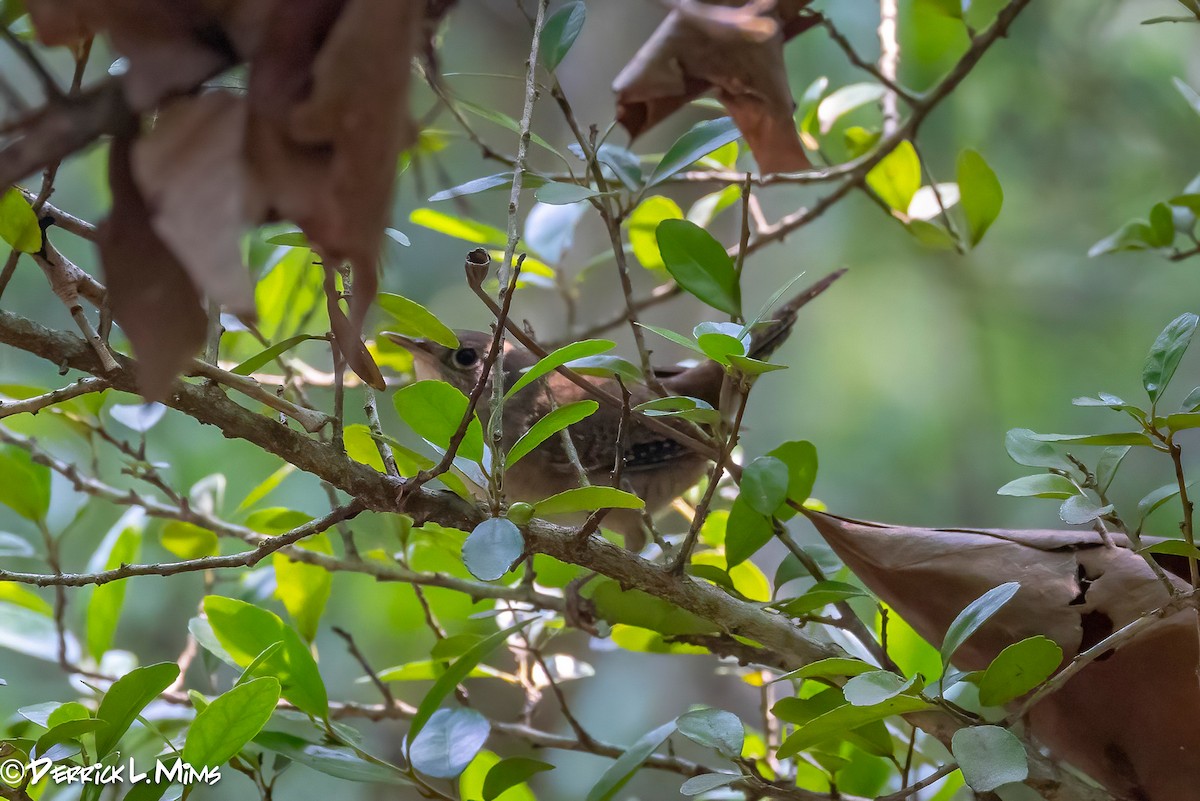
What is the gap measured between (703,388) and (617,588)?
0.78 m

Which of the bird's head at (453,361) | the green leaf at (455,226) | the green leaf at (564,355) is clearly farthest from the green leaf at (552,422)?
the bird's head at (453,361)

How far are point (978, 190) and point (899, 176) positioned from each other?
18 centimetres

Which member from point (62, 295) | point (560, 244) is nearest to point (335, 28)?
point (62, 295)

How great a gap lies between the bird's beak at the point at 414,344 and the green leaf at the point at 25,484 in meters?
0.63

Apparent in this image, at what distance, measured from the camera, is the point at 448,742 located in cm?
105

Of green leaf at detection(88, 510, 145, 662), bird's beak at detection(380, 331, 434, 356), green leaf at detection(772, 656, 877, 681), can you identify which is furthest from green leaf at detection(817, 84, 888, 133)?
green leaf at detection(88, 510, 145, 662)

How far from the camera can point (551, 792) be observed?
3.43 meters

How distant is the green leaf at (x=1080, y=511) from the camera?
827mm

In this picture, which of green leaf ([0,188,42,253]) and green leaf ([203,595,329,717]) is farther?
green leaf ([203,595,329,717])

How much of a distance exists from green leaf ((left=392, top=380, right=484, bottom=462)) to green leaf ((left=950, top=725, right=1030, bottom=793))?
0.50m

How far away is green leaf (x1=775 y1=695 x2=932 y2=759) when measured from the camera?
2.48 feet

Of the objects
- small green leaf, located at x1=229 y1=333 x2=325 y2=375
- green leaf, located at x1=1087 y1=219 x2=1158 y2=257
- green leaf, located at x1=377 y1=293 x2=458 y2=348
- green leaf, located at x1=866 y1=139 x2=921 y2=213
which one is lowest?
green leaf, located at x1=1087 y1=219 x2=1158 y2=257

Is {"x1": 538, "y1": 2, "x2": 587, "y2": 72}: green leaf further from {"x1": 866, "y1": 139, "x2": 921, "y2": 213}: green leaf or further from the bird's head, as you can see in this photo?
the bird's head

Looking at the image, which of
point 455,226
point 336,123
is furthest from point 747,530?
point 336,123
